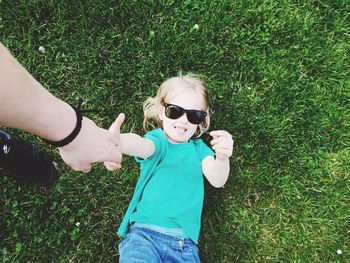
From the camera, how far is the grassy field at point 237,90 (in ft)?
13.4

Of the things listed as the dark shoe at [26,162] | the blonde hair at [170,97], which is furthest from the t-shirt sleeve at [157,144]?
the dark shoe at [26,162]

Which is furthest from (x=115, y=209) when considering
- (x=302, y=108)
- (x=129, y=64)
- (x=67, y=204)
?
(x=302, y=108)

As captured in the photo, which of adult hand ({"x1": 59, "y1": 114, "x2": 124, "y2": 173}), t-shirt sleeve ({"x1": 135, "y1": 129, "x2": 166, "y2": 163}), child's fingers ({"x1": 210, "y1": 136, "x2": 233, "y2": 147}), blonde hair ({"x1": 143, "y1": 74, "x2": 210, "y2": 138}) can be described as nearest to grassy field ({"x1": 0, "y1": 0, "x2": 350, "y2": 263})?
blonde hair ({"x1": 143, "y1": 74, "x2": 210, "y2": 138})

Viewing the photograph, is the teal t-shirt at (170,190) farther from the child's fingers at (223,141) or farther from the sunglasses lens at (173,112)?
the child's fingers at (223,141)

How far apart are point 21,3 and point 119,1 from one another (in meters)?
0.92

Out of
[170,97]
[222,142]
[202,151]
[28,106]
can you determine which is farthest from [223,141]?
[28,106]

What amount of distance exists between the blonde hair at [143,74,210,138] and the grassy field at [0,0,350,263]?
0.13 m

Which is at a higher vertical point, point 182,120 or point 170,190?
point 182,120

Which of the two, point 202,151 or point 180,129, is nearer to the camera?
point 180,129

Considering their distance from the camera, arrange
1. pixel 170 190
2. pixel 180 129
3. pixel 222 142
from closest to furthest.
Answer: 1. pixel 222 142
2. pixel 180 129
3. pixel 170 190

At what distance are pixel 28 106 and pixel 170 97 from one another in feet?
5.57

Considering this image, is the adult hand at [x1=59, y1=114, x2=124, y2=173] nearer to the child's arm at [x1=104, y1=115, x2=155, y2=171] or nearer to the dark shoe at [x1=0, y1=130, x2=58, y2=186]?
the child's arm at [x1=104, y1=115, x2=155, y2=171]

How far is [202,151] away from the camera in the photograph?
3760mm

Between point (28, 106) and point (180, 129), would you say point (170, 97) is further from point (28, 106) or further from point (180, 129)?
point (28, 106)
